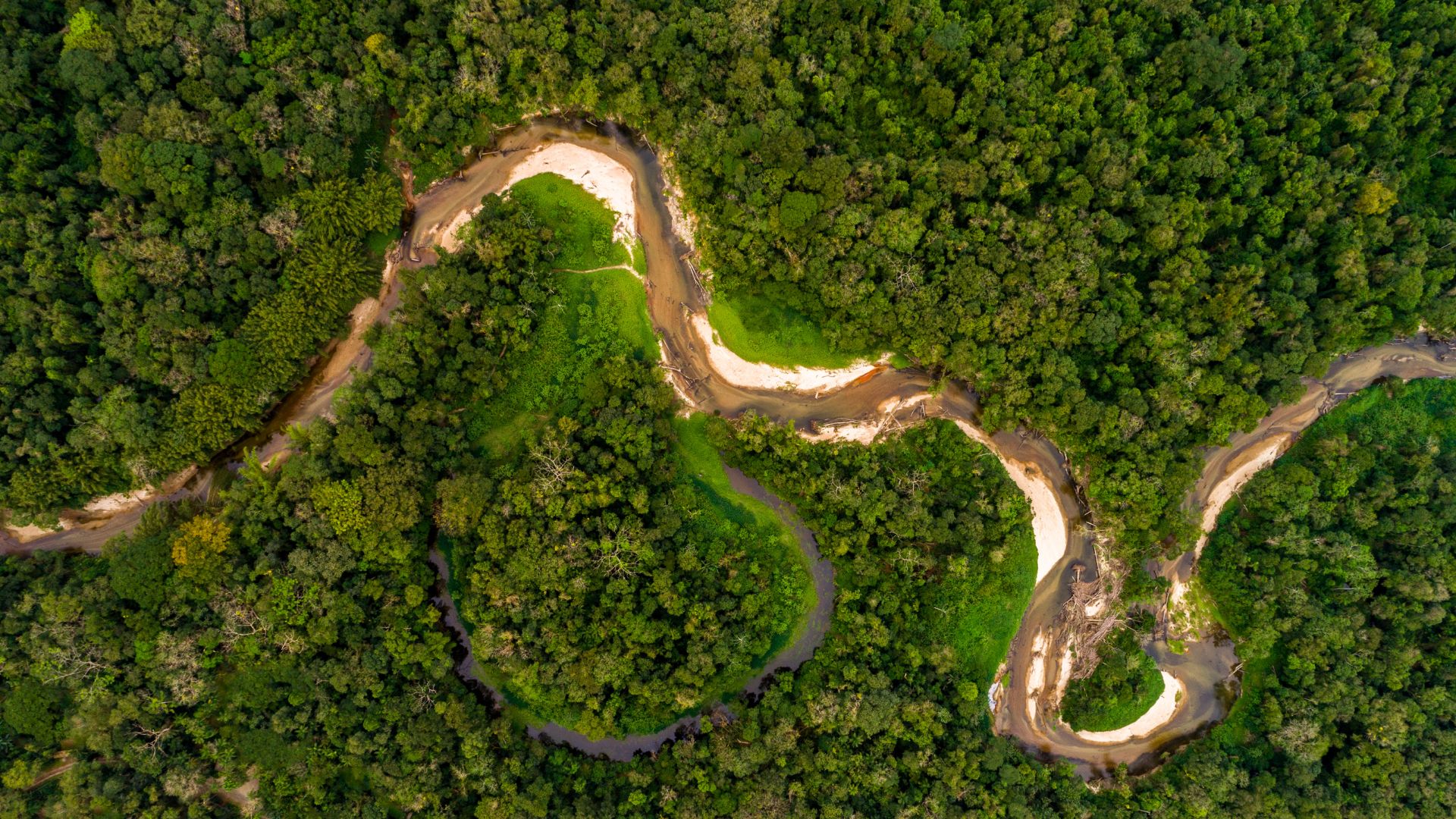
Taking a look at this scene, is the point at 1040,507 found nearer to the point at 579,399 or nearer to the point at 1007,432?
the point at 1007,432

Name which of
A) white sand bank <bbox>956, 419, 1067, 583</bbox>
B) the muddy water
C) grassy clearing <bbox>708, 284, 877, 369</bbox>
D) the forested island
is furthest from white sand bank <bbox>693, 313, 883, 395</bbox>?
white sand bank <bbox>956, 419, 1067, 583</bbox>

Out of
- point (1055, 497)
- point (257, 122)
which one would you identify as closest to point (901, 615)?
point (1055, 497)

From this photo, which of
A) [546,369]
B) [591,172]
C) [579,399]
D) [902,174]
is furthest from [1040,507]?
[591,172]

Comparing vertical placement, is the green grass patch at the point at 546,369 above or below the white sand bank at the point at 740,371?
below

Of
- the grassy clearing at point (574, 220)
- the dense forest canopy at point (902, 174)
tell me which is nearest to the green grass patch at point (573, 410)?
the grassy clearing at point (574, 220)

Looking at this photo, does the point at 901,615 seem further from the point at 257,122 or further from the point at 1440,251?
the point at 257,122

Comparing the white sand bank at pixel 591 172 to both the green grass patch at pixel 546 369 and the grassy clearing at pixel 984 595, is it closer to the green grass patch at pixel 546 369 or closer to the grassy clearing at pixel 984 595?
the green grass patch at pixel 546 369
